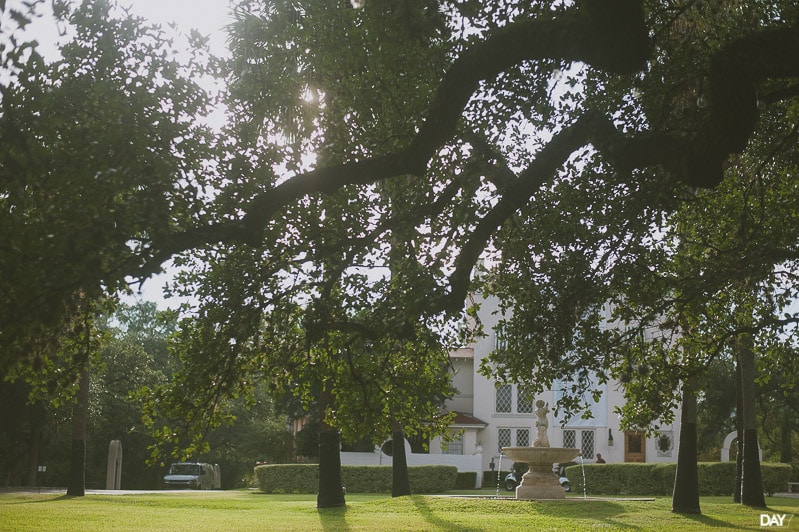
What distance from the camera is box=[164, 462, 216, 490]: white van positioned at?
43.3m

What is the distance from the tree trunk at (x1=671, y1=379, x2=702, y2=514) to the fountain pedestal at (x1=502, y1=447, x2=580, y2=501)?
517 centimetres

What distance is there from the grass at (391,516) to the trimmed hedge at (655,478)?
9381mm

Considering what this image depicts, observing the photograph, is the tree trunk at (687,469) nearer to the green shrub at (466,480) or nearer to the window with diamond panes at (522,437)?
the green shrub at (466,480)

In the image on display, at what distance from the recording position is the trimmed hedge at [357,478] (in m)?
34.3

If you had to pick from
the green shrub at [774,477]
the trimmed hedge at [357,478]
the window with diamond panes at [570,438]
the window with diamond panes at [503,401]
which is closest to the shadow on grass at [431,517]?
the trimmed hedge at [357,478]

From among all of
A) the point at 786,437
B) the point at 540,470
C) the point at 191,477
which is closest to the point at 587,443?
the point at 786,437

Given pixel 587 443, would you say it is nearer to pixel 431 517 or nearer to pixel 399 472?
pixel 399 472

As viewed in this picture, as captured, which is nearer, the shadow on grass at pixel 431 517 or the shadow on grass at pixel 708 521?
the shadow on grass at pixel 431 517

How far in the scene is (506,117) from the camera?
451 inches

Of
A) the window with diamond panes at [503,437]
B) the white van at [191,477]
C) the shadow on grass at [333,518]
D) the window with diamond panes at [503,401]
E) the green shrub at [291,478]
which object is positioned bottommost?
the white van at [191,477]

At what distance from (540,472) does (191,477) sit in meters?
24.3

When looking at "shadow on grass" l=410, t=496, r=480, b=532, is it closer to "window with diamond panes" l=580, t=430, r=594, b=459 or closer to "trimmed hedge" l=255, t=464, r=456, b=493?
"trimmed hedge" l=255, t=464, r=456, b=493

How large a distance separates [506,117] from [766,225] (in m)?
4.59

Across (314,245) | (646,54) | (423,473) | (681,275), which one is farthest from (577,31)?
(423,473)
